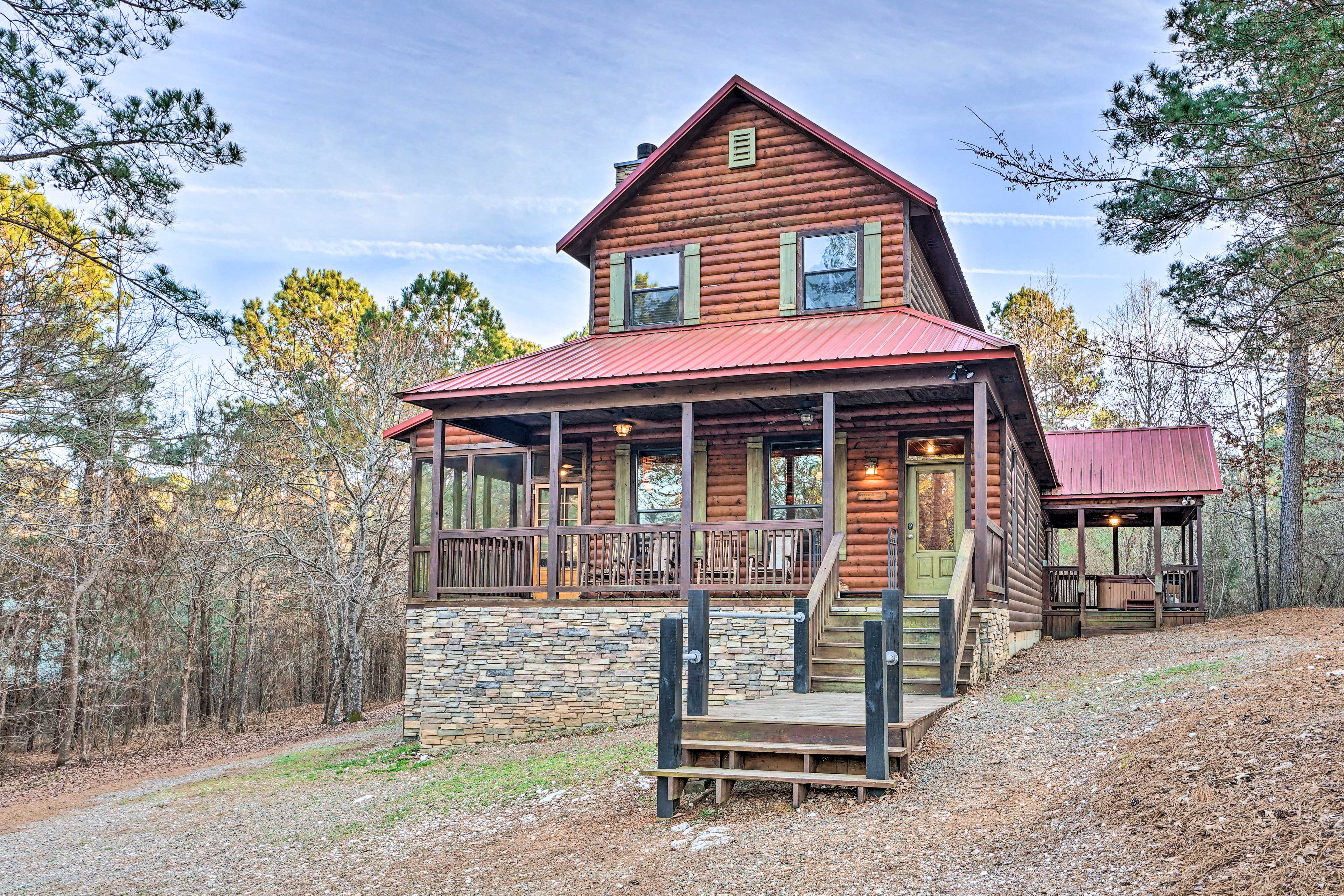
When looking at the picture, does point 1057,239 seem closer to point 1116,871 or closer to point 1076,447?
point 1076,447

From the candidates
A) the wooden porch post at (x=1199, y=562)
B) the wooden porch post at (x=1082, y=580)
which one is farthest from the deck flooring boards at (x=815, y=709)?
the wooden porch post at (x=1199, y=562)

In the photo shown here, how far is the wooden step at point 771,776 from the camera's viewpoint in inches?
267

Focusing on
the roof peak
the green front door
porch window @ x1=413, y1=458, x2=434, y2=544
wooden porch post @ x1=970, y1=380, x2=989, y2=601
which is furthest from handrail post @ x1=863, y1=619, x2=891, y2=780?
the roof peak

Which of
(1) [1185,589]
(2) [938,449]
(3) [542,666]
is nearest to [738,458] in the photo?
(2) [938,449]

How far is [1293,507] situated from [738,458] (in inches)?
567

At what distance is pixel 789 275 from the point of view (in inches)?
587

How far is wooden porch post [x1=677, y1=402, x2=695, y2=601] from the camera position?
12469 mm

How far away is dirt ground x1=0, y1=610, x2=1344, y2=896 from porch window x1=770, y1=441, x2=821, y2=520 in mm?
3847

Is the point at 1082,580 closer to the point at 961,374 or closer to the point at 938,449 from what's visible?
the point at 938,449

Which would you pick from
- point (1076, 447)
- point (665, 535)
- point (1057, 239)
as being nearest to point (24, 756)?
point (665, 535)

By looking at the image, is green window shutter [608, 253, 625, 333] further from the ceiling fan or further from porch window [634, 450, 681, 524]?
the ceiling fan

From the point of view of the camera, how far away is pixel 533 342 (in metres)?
36.5

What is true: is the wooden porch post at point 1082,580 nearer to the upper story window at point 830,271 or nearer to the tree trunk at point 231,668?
the upper story window at point 830,271

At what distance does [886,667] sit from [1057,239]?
32.5m
